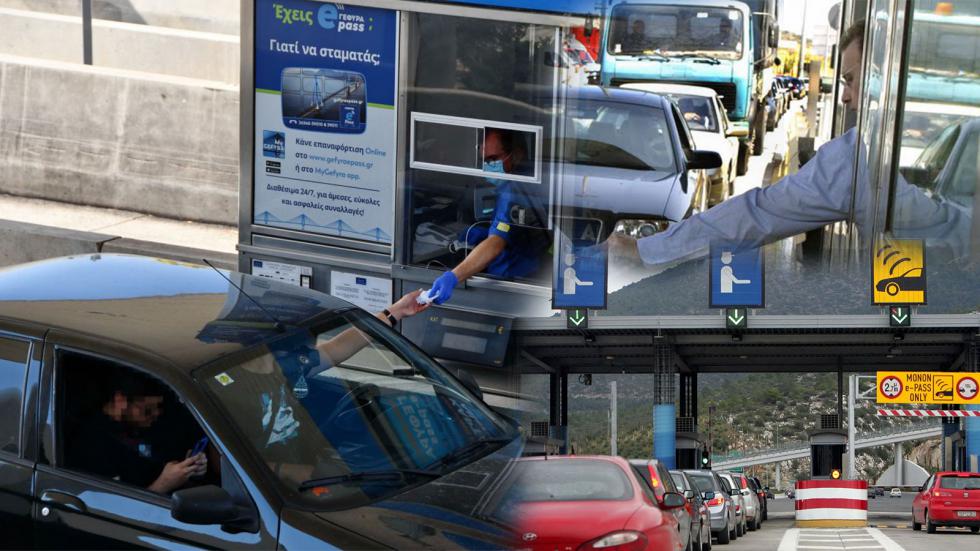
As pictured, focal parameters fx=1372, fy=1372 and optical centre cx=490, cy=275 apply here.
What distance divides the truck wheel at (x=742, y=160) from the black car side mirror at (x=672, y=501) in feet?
12.1

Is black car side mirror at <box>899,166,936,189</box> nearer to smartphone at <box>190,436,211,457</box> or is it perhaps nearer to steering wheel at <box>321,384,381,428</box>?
steering wheel at <box>321,384,381,428</box>

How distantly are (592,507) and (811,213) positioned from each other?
2.70 meters

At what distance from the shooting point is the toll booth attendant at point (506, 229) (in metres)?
4.46

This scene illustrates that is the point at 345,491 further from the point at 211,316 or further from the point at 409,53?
the point at 409,53

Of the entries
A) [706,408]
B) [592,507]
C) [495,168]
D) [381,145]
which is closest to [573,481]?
[592,507]

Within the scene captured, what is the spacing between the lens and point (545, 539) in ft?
16.9

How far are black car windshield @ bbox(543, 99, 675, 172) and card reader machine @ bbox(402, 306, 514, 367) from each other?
151cm

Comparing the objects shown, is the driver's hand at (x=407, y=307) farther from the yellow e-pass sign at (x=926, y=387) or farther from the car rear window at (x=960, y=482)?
the yellow e-pass sign at (x=926, y=387)

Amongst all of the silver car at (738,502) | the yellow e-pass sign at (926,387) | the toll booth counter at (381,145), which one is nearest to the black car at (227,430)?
the toll booth counter at (381,145)

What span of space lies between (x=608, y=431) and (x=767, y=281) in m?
1.31

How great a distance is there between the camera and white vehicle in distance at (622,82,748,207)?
10.3 feet

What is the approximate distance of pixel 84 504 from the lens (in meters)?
3.84

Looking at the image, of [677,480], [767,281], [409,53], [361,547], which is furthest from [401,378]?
[677,480]

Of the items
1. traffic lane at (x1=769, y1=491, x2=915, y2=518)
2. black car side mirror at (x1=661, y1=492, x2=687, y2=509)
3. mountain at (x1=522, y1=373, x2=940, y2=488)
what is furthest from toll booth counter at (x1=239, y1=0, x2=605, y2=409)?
traffic lane at (x1=769, y1=491, x2=915, y2=518)
